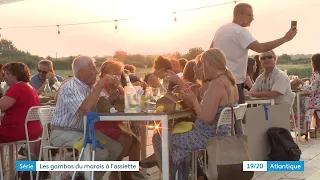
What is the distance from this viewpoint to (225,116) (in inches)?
136

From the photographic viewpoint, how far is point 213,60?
360 cm

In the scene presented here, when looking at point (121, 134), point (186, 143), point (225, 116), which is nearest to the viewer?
point (225, 116)

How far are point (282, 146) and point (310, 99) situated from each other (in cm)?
263

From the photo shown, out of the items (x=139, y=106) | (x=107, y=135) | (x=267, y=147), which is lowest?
(x=267, y=147)

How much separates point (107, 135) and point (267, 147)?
2.14 m

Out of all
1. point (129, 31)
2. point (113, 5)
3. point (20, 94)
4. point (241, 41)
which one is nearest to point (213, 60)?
point (241, 41)

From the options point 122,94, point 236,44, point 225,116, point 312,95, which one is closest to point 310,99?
point 312,95

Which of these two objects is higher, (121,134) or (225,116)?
(225,116)

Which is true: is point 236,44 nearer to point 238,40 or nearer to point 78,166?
point 238,40

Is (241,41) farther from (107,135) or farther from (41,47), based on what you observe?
(41,47)

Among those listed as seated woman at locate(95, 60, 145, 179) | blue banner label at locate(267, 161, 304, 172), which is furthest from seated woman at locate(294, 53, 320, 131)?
seated woman at locate(95, 60, 145, 179)

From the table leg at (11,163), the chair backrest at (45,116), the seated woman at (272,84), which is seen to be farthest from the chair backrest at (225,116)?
the seated woman at (272,84)

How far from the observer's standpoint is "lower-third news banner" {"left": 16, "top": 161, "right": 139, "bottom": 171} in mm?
3512

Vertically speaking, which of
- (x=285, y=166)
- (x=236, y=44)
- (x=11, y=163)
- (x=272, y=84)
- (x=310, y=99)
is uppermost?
(x=236, y=44)
